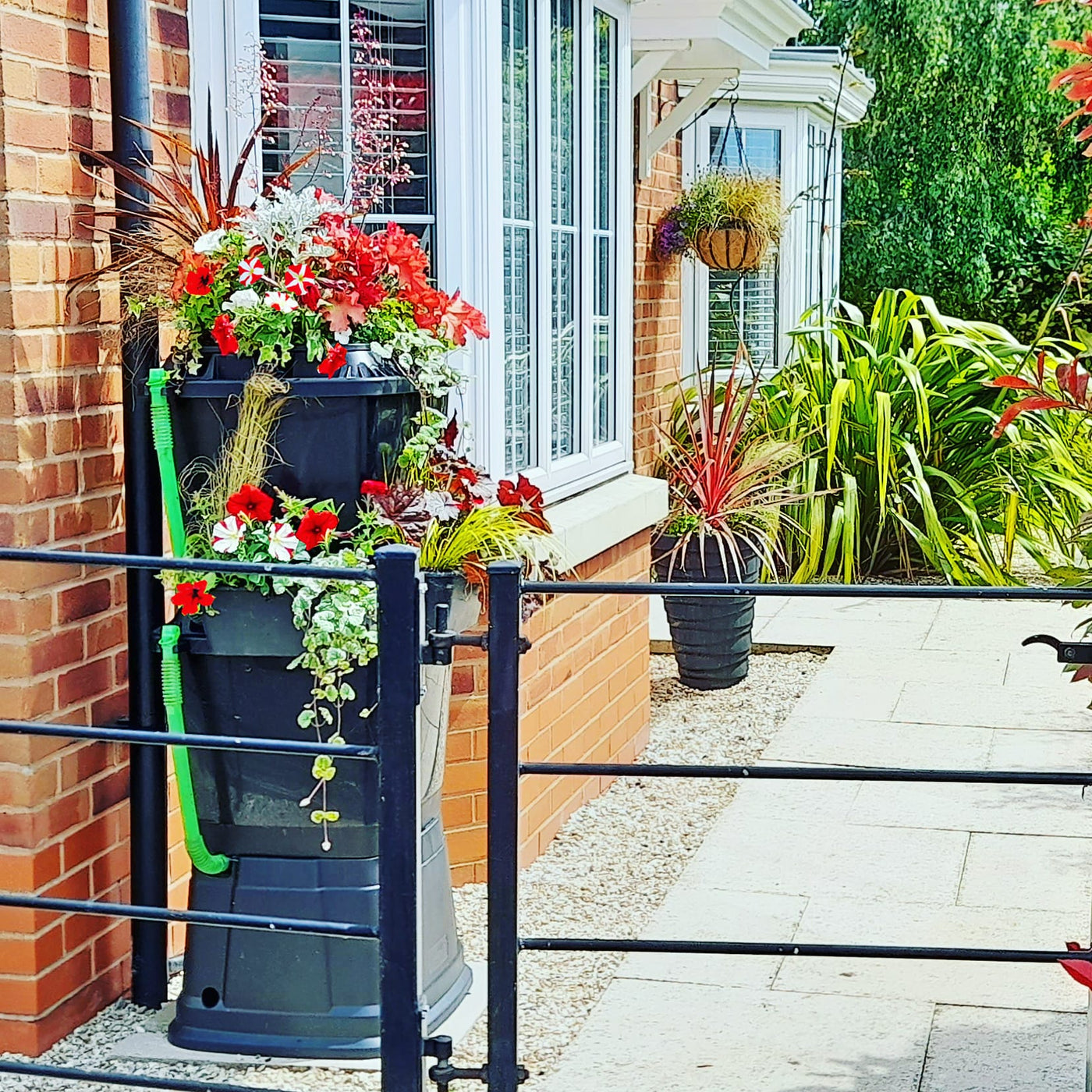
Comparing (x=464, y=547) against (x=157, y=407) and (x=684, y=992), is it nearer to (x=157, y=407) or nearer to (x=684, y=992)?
(x=157, y=407)

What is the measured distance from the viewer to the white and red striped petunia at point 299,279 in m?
3.42

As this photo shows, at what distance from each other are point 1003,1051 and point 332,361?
6.79 ft

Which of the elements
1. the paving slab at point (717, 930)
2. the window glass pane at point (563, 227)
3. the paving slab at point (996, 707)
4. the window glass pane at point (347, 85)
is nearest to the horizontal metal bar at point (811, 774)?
the paving slab at point (717, 930)

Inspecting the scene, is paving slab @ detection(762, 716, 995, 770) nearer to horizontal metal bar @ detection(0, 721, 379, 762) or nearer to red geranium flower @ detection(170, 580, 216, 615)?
red geranium flower @ detection(170, 580, 216, 615)

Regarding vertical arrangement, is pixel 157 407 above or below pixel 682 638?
above

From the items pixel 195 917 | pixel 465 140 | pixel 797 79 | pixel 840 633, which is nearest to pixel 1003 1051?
pixel 195 917

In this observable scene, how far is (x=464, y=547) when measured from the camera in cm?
358

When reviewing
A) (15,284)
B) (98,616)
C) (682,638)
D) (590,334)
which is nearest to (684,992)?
(98,616)

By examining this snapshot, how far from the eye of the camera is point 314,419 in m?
3.49

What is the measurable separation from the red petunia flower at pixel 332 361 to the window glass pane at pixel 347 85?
0.89 metres

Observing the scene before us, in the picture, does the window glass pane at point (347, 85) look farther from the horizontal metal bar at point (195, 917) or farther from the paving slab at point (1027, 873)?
the paving slab at point (1027, 873)

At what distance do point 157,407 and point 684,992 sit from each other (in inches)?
73.7

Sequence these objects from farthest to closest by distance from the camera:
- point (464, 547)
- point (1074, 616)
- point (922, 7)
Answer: point (922, 7) → point (1074, 616) → point (464, 547)

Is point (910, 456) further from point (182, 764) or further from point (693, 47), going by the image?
point (182, 764)
